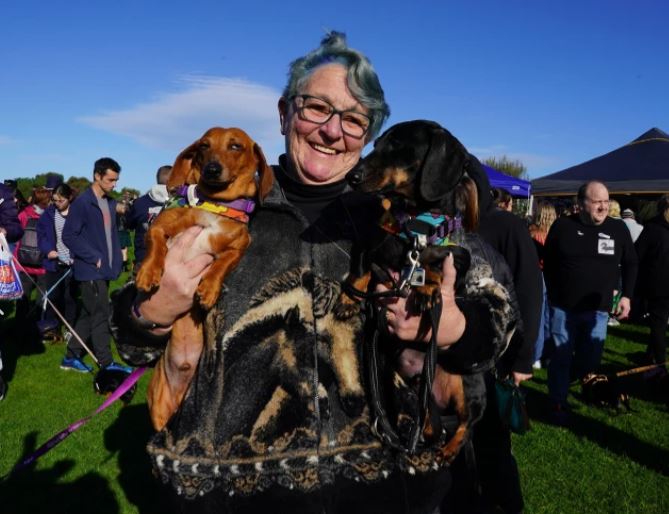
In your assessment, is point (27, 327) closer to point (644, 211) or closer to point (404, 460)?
point (404, 460)

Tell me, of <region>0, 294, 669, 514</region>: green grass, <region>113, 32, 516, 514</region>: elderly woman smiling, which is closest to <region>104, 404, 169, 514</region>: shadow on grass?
<region>0, 294, 669, 514</region>: green grass

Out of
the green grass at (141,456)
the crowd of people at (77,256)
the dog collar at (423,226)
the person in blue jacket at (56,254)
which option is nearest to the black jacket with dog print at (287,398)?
the dog collar at (423,226)

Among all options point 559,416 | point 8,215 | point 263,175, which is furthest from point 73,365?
point 263,175

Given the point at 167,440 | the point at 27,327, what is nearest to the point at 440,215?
the point at 167,440

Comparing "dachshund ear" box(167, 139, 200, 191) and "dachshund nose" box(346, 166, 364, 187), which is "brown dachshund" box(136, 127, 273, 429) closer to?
"dachshund ear" box(167, 139, 200, 191)

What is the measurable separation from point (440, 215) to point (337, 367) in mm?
760

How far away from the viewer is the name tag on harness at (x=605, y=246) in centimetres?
575

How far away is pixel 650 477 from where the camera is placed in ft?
14.2

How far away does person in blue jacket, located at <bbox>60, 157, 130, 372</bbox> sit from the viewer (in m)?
6.13

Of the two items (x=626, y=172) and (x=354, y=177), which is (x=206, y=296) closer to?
(x=354, y=177)

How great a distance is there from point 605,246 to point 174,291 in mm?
5222

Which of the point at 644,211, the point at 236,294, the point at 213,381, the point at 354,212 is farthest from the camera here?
the point at 644,211

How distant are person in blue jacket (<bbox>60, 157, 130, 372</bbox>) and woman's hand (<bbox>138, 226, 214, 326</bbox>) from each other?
4.82m

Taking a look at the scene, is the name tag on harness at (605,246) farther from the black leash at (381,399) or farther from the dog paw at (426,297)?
the black leash at (381,399)
